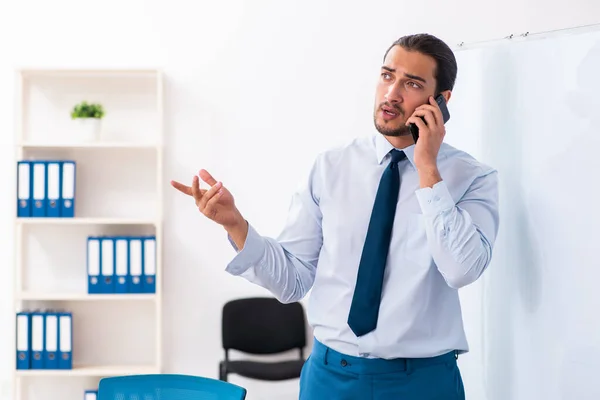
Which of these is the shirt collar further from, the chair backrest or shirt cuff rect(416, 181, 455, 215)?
the chair backrest

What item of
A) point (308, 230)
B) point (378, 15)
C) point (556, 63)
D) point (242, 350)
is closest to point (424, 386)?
point (308, 230)

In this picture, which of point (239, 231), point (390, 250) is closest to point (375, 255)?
point (390, 250)

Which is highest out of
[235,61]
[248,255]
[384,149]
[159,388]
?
[235,61]

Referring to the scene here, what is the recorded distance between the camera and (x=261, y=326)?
408 centimetres

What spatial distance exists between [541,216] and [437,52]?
588mm

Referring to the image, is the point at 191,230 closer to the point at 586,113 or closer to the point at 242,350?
the point at 242,350

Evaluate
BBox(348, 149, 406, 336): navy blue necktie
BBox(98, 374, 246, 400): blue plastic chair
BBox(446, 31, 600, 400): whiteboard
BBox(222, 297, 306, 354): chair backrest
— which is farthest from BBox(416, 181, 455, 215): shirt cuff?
BBox(222, 297, 306, 354): chair backrest

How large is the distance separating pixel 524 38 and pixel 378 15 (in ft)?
6.29

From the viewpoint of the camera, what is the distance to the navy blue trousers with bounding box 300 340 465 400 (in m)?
1.84

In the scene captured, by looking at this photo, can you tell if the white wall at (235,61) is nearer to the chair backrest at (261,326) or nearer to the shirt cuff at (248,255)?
the chair backrest at (261,326)

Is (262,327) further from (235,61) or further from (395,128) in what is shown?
(395,128)

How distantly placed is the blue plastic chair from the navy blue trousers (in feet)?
0.90

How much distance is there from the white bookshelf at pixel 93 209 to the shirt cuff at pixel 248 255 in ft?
7.55

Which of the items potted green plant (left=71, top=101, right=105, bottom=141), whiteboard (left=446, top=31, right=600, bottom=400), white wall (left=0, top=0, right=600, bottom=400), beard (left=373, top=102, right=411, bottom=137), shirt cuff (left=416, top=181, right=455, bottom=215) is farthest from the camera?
white wall (left=0, top=0, right=600, bottom=400)
